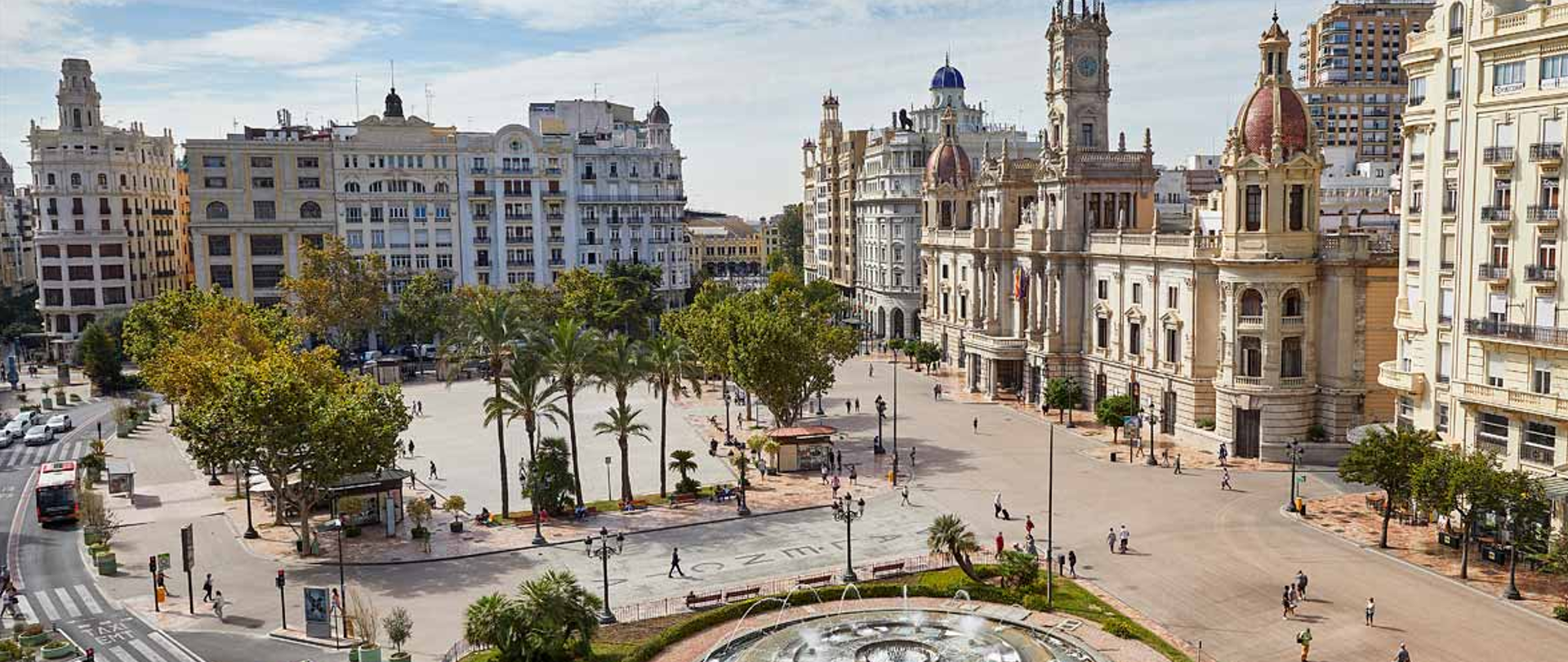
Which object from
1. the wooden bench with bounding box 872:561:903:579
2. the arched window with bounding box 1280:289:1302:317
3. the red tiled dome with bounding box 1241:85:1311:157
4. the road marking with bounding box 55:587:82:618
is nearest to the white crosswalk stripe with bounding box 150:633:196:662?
the road marking with bounding box 55:587:82:618

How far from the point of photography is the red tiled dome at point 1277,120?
2566 inches

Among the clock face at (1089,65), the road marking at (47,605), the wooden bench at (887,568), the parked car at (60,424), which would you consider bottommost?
the road marking at (47,605)

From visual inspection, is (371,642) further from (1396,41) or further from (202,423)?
(1396,41)

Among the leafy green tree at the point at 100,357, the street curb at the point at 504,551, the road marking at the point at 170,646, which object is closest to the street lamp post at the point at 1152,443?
the street curb at the point at 504,551

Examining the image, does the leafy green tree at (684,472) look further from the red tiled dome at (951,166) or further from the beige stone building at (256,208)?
the beige stone building at (256,208)

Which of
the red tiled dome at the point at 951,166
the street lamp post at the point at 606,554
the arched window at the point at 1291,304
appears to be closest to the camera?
Result: the street lamp post at the point at 606,554

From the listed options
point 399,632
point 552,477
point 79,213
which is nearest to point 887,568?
point 552,477

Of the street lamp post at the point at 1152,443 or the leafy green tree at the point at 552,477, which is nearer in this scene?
the leafy green tree at the point at 552,477

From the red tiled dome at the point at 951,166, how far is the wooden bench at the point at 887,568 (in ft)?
217

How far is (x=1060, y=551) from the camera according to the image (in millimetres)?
49969

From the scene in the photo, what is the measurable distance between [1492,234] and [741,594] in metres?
34.6

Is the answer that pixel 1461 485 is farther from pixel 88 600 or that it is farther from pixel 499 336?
pixel 88 600

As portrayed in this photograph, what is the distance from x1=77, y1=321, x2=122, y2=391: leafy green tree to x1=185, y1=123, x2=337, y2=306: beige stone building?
24.4 m

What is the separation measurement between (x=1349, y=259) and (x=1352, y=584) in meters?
25.2
